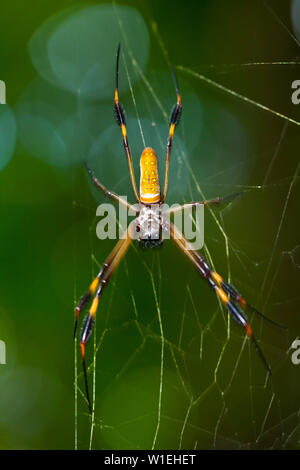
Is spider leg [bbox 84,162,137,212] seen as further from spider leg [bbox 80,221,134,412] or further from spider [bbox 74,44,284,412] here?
spider leg [bbox 80,221,134,412]

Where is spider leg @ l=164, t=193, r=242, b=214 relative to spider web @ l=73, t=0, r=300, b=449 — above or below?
above

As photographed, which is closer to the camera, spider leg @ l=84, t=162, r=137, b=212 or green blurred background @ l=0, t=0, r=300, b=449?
spider leg @ l=84, t=162, r=137, b=212

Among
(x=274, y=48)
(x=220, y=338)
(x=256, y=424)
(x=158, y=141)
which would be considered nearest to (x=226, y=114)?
(x=274, y=48)

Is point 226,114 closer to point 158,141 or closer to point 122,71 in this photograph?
point 122,71

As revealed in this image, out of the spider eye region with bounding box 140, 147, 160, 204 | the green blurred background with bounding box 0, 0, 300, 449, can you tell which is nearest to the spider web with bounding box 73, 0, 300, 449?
the green blurred background with bounding box 0, 0, 300, 449
